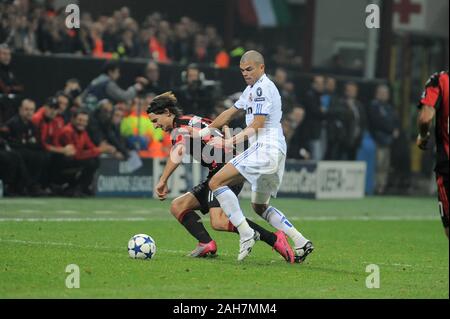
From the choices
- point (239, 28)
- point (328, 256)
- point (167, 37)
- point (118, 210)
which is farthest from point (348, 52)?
point (328, 256)

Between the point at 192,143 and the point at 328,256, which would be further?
the point at 328,256

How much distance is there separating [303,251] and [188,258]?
1238 mm

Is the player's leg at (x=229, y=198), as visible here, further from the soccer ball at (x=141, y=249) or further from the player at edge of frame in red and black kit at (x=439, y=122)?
the player at edge of frame in red and black kit at (x=439, y=122)

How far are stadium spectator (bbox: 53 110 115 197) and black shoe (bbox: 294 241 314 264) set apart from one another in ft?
30.2

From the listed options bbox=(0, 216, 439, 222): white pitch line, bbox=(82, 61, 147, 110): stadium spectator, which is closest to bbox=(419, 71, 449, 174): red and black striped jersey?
bbox=(0, 216, 439, 222): white pitch line

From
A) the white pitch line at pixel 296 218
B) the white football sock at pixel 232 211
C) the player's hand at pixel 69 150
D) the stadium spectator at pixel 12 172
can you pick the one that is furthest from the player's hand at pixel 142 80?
the white football sock at pixel 232 211

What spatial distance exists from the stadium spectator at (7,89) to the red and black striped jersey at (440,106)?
39.2ft

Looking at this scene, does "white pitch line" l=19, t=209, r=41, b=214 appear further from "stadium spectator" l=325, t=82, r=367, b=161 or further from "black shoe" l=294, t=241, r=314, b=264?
"stadium spectator" l=325, t=82, r=367, b=161

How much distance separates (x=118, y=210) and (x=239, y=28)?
13.8 m
